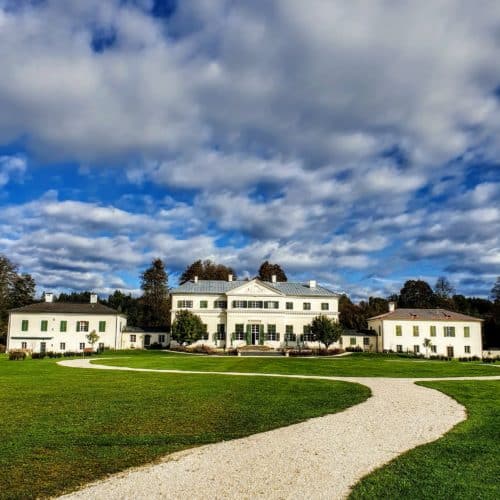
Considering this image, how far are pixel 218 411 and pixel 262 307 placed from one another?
41.2 m

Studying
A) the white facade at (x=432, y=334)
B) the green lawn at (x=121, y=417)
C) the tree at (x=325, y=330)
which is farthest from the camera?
the white facade at (x=432, y=334)

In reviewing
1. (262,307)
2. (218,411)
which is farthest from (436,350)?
(218,411)

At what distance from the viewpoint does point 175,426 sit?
10008 millimetres

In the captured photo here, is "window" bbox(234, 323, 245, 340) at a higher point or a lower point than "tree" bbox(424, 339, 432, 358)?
higher

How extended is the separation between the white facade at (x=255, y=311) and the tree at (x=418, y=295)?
28.9m

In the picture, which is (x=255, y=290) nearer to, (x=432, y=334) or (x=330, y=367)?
(x=432, y=334)

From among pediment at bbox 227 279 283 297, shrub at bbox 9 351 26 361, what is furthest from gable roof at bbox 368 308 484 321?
shrub at bbox 9 351 26 361

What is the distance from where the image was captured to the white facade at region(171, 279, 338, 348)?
2064 inches

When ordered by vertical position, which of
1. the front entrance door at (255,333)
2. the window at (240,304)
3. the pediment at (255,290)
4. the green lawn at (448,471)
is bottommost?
the green lawn at (448,471)

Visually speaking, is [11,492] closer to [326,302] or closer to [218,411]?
[218,411]

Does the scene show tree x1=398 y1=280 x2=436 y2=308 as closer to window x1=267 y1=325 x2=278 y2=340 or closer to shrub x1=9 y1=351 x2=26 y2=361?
window x1=267 y1=325 x2=278 y2=340

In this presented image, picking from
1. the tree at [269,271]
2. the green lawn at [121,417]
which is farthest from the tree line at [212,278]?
the green lawn at [121,417]

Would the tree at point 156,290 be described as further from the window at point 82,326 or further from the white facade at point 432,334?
the white facade at point 432,334

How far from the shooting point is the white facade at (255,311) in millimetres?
52438
